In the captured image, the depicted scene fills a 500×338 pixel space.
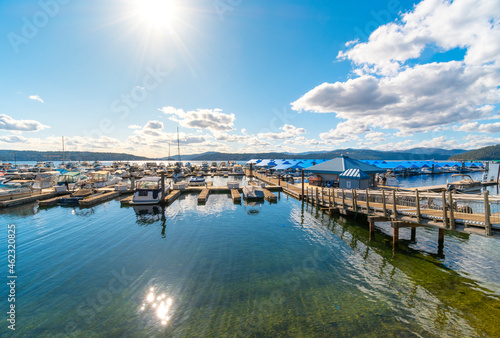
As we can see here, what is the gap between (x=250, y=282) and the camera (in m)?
11.1

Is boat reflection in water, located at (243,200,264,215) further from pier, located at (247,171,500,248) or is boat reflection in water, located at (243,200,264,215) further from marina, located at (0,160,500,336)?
pier, located at (247,171,500,248)

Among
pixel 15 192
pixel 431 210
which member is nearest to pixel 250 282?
pixel 431 210

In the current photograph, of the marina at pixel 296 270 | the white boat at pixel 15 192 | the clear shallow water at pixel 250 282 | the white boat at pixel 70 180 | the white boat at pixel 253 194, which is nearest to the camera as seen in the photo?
the clear shallow water at pixel 250 282

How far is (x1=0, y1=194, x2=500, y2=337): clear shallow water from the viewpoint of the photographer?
8.41 meters

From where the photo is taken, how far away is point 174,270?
1234cm

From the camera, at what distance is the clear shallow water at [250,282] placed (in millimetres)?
8406

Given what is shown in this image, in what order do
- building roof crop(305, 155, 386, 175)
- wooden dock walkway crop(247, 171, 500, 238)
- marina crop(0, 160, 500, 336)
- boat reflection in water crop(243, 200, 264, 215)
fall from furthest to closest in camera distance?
1. building roof crop(305, 155, 386, 175)
2. boat reflection in water crop(243, 200, 264, 215)
3. wooden dock walkway crop(247, 171, 500, 238)
4. marina crop(0, 160, 500, 336)

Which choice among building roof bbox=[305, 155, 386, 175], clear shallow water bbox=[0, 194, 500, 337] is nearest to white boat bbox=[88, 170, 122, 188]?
clear shallow water bbox=[0, 194, 500, 337]

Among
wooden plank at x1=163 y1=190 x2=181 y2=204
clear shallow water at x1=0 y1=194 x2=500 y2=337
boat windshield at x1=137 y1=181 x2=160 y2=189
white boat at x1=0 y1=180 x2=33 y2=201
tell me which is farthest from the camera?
boat windshield at x1=137 y1=181 x2=160 y2=189

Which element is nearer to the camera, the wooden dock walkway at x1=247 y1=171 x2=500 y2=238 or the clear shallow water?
the clear shallow water

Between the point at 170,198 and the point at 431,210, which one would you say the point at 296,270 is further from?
the point at 170,198

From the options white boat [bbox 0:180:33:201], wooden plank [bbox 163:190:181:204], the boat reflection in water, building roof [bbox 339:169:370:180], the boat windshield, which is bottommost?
the boat reflection in water

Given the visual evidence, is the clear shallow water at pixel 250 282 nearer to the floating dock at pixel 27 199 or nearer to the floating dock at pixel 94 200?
the floating dock at pixel 94 200

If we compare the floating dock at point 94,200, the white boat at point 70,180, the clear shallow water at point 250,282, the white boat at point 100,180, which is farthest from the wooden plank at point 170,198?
A: the white boat at point 100,180
